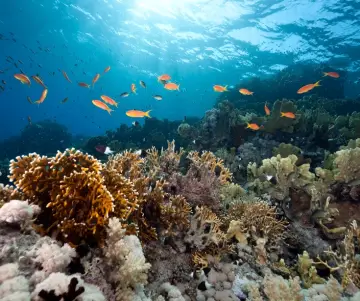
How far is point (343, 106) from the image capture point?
59.5 feet

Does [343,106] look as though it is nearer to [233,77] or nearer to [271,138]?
[271,138]

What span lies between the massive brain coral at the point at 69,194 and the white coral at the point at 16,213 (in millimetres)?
201

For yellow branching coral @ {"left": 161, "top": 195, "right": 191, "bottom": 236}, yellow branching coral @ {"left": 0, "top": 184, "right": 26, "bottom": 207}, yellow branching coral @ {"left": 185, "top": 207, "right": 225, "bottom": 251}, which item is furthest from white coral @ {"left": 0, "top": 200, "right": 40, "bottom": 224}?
yellow branching coral @ {"left": 185, "top": 207, "right": 225, "bottom": 251}

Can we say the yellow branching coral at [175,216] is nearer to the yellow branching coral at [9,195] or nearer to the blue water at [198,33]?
the yellow branching coral at [9,195]

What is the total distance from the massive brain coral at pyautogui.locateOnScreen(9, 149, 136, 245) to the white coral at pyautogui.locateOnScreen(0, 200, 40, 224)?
201 mm

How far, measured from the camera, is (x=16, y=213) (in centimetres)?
239

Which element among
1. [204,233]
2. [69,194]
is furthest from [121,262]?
[204,233]

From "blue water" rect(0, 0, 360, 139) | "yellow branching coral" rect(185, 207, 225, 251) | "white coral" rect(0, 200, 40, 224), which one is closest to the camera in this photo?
"white coral" rect(0, 200, 40, 224)

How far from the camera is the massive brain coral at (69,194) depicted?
2582 millimetres

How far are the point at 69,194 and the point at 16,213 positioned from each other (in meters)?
0.49

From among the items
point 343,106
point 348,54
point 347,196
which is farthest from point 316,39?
point 347,196

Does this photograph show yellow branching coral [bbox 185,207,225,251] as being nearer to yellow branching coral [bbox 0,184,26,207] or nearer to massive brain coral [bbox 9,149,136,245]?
massive brain coral [bbox 9,149,136,245]

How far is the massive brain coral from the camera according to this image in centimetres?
258

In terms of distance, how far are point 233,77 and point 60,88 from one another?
104640mm
